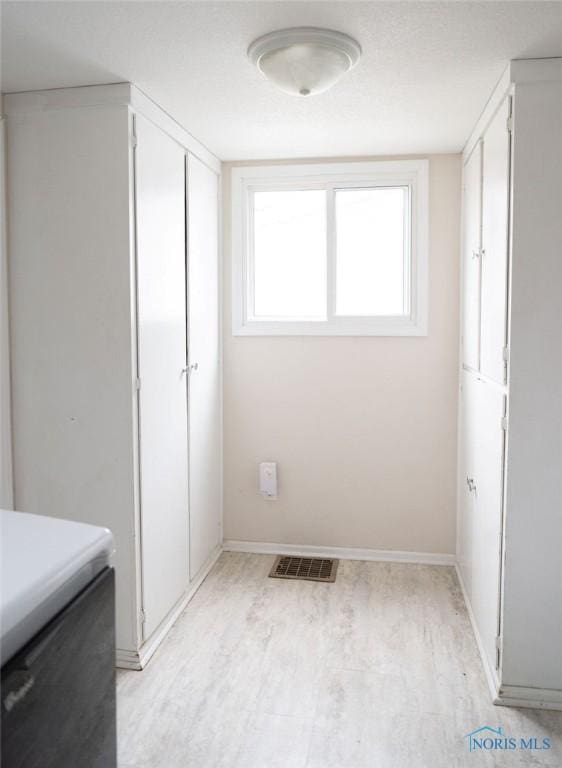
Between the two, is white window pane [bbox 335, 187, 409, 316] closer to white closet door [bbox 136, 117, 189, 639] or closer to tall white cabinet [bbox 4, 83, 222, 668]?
white closet door [bbox 136, 117, 189, 639]

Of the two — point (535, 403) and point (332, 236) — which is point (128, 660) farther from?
point (332, 236)

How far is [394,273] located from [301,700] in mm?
2200

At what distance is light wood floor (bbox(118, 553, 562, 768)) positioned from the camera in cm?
195

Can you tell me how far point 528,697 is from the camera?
217 cm

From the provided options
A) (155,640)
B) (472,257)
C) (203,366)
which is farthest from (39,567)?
(472,257)

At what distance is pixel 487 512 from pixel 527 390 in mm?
611

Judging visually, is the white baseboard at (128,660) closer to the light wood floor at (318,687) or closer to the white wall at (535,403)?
the light wood floor at (318,687)

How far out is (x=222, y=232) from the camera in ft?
11.5

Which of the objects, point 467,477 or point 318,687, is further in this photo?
point 467,477

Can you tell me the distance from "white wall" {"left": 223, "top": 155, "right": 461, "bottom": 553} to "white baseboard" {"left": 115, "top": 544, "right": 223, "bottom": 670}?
0.60 meters

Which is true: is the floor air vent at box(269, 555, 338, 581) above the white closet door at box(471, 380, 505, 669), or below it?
below

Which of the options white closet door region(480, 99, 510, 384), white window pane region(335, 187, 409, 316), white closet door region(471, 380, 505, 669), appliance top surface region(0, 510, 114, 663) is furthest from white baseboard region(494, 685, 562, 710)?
white window pane region(335, 187, 409, 316)

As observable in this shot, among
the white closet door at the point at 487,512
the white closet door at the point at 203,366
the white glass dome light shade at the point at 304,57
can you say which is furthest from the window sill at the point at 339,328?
the white glass dome light shade at the point at 304,57

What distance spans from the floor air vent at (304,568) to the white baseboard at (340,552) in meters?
0.06
